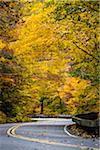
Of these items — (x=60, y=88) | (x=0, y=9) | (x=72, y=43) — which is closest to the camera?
(x=72, y=43)

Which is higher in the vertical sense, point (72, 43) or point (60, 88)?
point (72, 43)

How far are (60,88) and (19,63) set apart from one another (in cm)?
1260

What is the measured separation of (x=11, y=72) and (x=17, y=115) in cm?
520

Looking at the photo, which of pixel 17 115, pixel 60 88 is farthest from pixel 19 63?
pixel 60 88

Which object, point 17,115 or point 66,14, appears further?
point 17,115

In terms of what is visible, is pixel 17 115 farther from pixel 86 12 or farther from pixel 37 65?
pixel 86 12

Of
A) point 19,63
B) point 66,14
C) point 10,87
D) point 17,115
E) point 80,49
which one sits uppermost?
point 66,14

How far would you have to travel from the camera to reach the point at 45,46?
17781 mm

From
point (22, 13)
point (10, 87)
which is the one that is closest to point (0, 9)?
point (22, 13)

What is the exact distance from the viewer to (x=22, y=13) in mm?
23969

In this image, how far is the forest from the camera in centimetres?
1397

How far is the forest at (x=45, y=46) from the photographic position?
45.8 ft

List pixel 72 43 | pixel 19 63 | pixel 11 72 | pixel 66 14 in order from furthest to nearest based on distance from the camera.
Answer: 1. pixel 19 63
2. pixel 11 72
3. pixel 72 43
4. pixel 66 14

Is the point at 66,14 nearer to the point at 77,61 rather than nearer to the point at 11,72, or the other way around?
the point at 77,61
